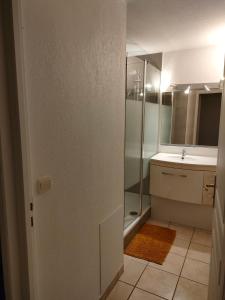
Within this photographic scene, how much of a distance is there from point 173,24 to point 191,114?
3.97 ft

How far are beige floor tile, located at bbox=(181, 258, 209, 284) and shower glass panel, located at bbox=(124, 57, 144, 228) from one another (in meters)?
0.78

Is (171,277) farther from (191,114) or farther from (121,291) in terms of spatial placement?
(191,114)

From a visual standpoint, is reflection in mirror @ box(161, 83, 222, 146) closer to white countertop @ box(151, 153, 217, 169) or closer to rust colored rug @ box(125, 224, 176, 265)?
white countertop @ box(151, 153, 217, 169)

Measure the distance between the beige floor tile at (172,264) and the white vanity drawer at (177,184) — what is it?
2.31 ft

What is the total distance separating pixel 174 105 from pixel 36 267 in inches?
106

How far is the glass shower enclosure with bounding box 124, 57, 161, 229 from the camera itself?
2.46 m

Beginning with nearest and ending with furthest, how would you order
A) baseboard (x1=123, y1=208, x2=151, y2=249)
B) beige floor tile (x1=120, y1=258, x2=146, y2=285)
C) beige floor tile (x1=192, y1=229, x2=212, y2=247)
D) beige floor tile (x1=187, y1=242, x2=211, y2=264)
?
beige floor tile (x1=120, y1=258, x2=146, y2=285)
beige floor tile (x1=187, y1=242, x2=211, y2=264)
baseboard (x1=123, y1=208, x2=151, y2=249)
beige floor tile (x1=192, y1=229, x2=212, y2=247)

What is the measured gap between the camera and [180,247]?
7.77 ft

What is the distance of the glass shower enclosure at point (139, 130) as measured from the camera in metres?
2.46

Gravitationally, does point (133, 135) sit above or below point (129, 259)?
above

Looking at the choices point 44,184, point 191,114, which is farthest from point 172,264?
point 191,114

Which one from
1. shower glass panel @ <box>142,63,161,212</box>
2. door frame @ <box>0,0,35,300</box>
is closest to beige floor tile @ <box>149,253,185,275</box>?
shower glass panel @ <box>142,63,161,212</box>

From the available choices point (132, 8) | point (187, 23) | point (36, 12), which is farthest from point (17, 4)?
point (187, 23)

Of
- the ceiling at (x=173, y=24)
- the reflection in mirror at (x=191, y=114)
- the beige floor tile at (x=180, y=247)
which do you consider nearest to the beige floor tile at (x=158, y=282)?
the beige floor tile at (x=180, y=247)
